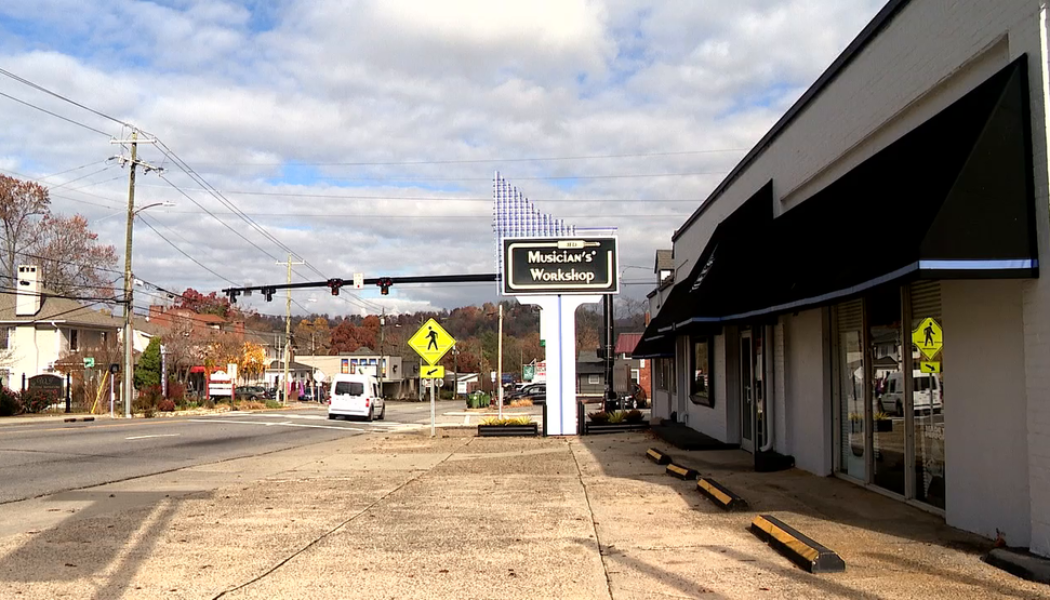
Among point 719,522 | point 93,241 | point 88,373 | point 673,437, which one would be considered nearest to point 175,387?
point 88,373

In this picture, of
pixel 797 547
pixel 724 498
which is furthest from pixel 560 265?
pixel 797 547

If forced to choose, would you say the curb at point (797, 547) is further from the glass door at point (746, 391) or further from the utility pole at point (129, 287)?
the utility pole at point (129, 287)

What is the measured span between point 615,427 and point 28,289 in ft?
148

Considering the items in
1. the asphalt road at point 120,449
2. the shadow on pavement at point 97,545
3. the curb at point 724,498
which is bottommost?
the asphalt road at point 120,449

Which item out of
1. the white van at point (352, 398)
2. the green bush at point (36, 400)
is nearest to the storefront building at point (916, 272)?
the white van at point (352, 398)

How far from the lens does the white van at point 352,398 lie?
38594 mm

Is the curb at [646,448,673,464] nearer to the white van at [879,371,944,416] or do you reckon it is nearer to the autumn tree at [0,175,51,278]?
the white van at [879,371,944,416]

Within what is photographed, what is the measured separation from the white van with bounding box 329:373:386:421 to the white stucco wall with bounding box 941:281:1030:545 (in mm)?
32650

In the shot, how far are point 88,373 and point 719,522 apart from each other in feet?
165

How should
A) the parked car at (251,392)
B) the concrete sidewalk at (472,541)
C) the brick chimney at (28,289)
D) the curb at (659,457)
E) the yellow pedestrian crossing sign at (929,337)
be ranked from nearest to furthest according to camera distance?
the concrete sidewalk at (472,541) < the yellow pedestrian crossing sign at (929,337) < the curb at (659,457) < the brick chimney at (28,289) < the parked car at (251,392)

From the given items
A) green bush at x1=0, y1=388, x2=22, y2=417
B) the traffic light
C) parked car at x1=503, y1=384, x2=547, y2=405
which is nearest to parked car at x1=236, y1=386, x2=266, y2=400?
parked car at x1=503, y1=384, x2=547, y2=405

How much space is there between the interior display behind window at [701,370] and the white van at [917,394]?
985 cm

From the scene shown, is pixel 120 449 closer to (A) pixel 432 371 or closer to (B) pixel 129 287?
(A) pixel 432 371

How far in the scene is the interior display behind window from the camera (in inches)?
789
